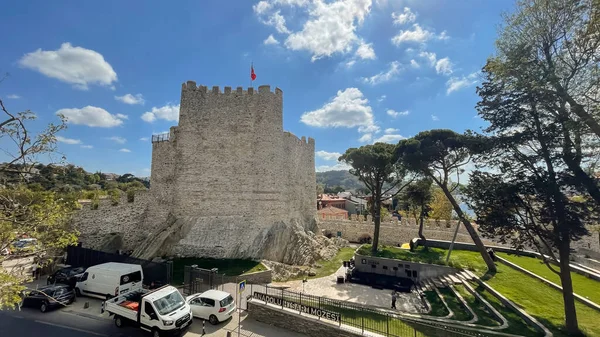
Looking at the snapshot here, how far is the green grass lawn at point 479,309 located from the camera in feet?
36.6

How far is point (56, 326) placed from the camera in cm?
1105

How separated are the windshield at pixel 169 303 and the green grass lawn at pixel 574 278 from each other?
1845 centimetres

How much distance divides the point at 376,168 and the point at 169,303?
1998cm

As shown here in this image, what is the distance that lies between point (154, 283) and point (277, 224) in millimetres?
9217

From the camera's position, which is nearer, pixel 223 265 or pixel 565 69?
pixel 565 69

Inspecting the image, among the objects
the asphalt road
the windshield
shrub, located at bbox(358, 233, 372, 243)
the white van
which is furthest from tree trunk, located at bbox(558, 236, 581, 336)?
shrub, located at bbox(358, 233, 372, 243)

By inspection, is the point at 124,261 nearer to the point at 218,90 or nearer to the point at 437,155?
the point at 218,90

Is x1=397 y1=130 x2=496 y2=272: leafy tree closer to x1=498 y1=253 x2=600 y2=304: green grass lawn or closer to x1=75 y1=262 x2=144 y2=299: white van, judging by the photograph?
x1=498 y1=253 x2=600 y2=304: green grass lawn

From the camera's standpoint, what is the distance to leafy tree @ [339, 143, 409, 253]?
80.7 feet

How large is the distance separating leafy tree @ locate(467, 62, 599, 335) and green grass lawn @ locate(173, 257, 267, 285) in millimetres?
13193

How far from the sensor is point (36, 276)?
17.8 metres

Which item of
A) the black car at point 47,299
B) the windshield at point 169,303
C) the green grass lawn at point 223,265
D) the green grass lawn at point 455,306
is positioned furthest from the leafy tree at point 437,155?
the black car at point 47,299

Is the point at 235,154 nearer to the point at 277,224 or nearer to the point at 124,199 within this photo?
the point at 277,224

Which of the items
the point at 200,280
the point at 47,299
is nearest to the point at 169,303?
the point at 200,280
